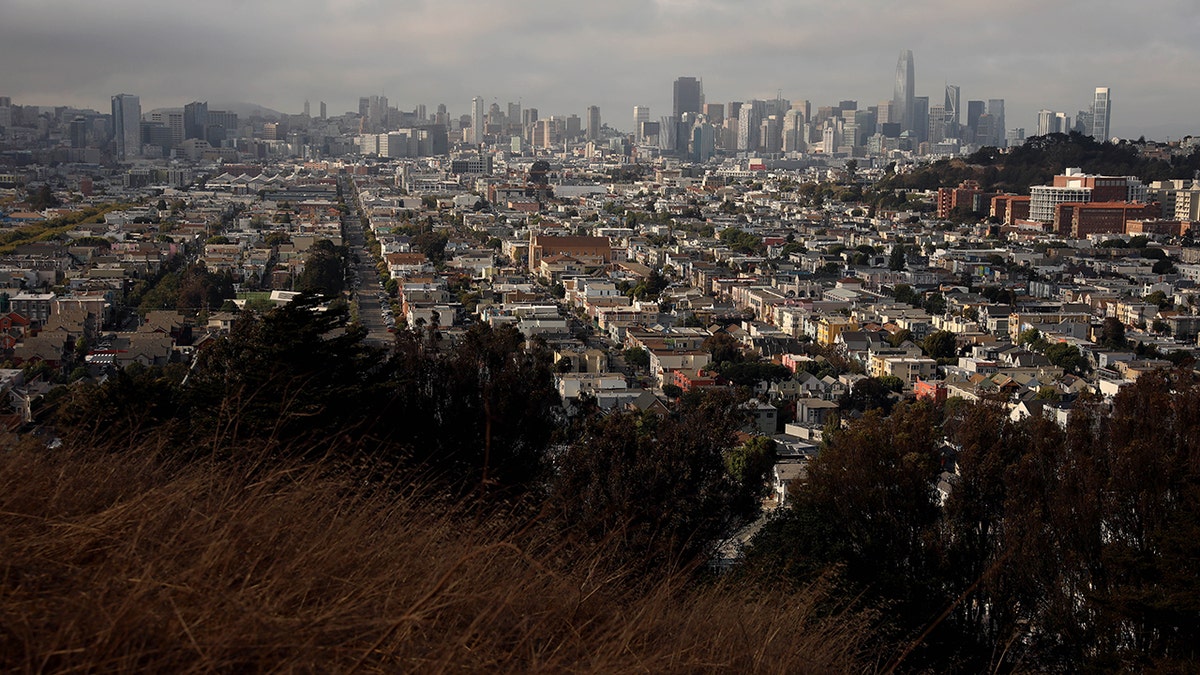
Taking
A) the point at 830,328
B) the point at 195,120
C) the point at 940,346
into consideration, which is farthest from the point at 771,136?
the point at 940,346

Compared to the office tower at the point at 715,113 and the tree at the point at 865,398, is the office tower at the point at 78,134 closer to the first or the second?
the office tower at the point at 715,113

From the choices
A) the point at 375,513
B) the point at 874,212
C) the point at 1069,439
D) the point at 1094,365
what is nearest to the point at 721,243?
the point at 874,212

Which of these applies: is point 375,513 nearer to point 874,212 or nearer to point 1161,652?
point 1161,652

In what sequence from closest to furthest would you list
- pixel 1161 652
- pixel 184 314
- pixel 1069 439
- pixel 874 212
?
pixel 1161 652
pixel 1069 439
pixel 184 314
pixel 874 212

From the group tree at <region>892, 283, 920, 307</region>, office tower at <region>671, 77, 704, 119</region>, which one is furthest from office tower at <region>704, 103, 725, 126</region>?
tree at <region>892, 283, 920, 307</region>

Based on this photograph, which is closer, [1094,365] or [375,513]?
[375,513]

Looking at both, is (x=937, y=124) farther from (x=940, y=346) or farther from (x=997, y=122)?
(x=940, y=346)

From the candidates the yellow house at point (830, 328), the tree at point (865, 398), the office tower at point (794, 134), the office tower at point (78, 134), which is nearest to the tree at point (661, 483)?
the tree at point (865, 398)

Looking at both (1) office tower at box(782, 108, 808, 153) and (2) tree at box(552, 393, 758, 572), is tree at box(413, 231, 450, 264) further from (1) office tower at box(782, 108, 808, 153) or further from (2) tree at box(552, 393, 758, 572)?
(1) office tower at box(782, 108, 808, 153)
